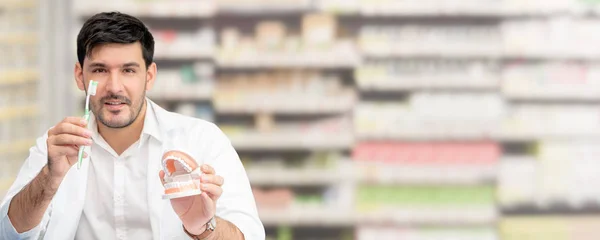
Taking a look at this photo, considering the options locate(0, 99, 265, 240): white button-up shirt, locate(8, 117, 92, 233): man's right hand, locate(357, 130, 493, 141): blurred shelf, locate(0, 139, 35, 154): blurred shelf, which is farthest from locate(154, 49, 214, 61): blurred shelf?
locate(8, 117, 92, 233): man's right hand

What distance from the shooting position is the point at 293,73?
5.12m

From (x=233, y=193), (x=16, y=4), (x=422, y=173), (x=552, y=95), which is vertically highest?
(x=16, y=4)

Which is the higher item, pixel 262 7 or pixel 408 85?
pixel 262 7

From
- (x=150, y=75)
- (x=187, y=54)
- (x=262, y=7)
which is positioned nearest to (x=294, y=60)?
(x=262, y=7)

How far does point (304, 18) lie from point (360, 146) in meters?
0.86

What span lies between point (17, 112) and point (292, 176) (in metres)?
1.64

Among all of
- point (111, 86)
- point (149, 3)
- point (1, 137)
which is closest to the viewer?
point (111, 86)

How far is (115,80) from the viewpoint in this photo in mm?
1870

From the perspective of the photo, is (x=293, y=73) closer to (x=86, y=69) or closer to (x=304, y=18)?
(x=304, y=18)

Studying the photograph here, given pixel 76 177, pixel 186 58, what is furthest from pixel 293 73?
pixel 76 177

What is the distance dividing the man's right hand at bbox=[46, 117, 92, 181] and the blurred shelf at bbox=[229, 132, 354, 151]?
3328 mm

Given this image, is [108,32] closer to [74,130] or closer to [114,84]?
[114,84]

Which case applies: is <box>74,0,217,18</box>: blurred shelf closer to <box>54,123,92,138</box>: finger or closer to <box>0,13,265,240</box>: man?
<box>0,13,265,240</box>: man

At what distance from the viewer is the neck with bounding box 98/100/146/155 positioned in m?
2.03
